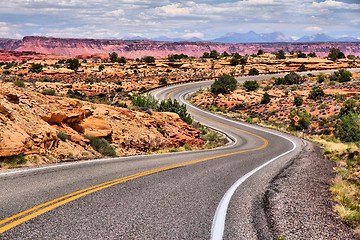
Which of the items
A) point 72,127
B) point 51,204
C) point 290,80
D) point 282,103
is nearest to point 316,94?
point 282,103

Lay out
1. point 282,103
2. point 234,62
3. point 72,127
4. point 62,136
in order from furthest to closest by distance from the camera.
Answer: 1. point 234,62
2. point 282,103
3. point 72,127
4. point 62,136

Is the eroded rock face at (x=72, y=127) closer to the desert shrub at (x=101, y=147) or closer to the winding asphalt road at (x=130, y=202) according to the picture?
the desert shrub at (x=101, y=147)

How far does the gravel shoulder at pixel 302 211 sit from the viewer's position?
5.95 metres

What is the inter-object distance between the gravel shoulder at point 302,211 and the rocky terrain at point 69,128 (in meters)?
7.73

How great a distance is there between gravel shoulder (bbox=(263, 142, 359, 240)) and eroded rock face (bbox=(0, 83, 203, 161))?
8103mm

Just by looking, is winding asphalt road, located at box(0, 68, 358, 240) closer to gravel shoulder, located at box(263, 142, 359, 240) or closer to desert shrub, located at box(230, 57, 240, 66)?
gravel shoulder, located at box(263, 142, 359, 240)

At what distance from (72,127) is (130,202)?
1141 cm

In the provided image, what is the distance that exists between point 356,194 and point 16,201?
8.64 m

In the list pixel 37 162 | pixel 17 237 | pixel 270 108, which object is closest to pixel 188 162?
pixel 37 162

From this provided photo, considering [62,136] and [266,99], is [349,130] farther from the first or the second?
[62,136]

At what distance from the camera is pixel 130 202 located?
6.91m

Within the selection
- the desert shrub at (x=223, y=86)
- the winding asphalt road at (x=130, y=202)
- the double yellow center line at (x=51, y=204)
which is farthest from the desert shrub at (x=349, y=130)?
the double yellow center line at (x=51, y=204)

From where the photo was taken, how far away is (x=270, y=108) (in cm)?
5334

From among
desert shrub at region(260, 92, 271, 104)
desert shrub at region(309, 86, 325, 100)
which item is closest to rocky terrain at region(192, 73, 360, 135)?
desert shrub at region(260, 92, 271, 104)
